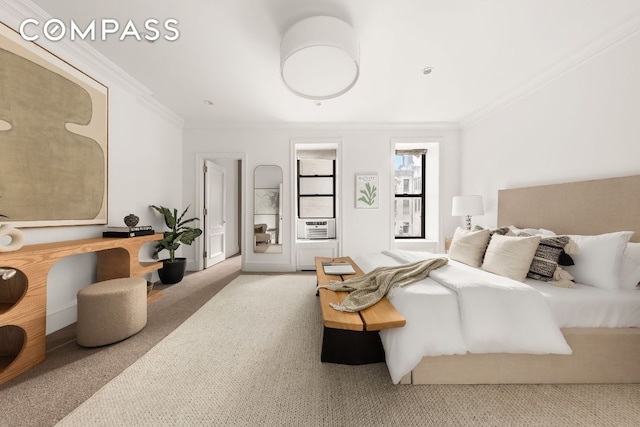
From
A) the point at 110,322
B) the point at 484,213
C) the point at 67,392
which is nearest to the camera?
the point at 67,392

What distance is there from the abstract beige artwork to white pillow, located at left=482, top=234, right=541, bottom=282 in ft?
12.2

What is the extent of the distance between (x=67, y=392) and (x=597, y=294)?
3.27 meters

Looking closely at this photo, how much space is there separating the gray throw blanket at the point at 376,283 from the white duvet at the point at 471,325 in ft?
0.66

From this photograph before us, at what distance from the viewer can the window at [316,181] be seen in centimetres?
475

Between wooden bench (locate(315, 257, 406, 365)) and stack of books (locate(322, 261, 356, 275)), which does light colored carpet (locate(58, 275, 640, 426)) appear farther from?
stack of books (locate(322, 261, 356, 275))

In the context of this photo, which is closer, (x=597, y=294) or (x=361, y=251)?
(x=597, y=294)

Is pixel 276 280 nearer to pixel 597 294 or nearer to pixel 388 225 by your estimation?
pixel 388 225

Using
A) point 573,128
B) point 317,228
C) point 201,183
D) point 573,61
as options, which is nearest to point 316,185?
point 317,228

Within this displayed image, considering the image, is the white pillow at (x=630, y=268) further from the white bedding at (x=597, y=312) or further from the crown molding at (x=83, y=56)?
the crown molding at (x=83, y=56)

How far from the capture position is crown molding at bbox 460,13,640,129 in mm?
1961

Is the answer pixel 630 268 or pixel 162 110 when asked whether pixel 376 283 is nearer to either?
pixel 630 268

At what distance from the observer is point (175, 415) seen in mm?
1274

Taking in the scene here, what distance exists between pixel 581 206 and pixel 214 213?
5153 millimetres

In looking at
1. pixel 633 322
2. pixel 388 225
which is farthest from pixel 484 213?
pixel 633 322
